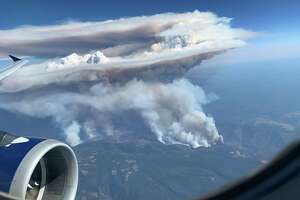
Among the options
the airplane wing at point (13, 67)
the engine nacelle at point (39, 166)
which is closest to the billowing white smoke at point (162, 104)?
the airplane wing at point (13, 67)

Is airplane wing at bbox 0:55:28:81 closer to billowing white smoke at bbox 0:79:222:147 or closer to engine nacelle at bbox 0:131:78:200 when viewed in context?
billowing white smoke at bbox 0:79:222:147

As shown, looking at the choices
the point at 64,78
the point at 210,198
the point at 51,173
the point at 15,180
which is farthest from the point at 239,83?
the point at 64,78

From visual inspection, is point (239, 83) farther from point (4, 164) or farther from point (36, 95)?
point (36, 95)

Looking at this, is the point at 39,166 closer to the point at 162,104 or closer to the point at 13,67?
the point at 162,104

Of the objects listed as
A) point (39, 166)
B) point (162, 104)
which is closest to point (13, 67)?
point (162, 104)

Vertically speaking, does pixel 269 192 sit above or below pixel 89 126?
below

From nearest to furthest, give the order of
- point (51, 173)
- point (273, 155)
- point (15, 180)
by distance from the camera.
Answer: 1. point (273, 155)
2. point (15, 180)
3. point (51, 173)

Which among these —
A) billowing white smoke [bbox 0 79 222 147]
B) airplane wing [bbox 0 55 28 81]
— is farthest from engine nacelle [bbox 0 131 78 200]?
airplane wing [bbox 0 55 28 81]

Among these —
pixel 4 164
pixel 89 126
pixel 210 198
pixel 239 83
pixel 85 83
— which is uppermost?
pixel 89 126
